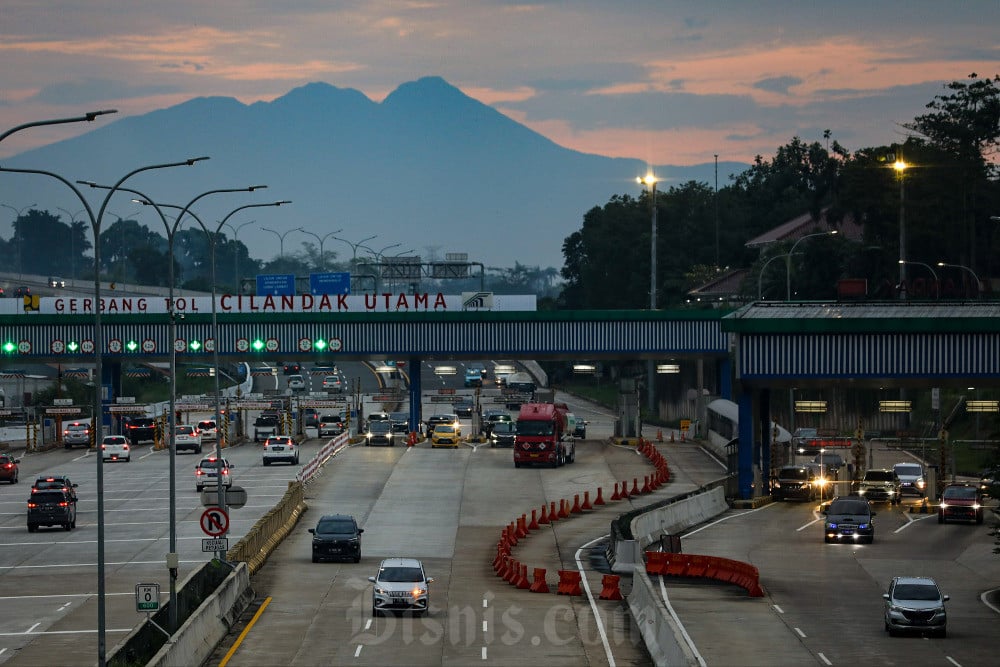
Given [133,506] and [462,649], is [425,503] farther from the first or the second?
[462,649]

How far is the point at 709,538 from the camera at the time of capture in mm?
59719

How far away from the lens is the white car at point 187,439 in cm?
9425

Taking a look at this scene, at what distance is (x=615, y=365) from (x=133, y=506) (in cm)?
12749

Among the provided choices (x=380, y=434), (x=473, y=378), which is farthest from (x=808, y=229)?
(x=380, y=434)

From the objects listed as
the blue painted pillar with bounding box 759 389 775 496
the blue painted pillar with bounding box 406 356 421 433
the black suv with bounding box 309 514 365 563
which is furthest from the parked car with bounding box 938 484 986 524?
the blue painted pillar with bounding box 406 356 421 433

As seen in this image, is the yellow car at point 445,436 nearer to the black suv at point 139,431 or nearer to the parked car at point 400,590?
the black suv at point 139,431

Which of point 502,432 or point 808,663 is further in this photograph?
point 502,432

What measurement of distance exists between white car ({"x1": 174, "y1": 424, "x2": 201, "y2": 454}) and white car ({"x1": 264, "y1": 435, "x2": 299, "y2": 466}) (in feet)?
30.5

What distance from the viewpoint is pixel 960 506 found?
6688 cm

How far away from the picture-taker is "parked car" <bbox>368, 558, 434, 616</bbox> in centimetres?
4134

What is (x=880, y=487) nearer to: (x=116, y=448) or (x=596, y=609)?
(x=596, y=609)

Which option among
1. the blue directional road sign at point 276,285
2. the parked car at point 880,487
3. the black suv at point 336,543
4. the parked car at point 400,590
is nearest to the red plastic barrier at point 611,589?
the parked car at point 400,590

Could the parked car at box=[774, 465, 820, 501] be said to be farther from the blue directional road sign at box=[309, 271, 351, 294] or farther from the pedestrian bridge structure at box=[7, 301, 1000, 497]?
the blue directional road sign at box=[309, 271, 351, 294]

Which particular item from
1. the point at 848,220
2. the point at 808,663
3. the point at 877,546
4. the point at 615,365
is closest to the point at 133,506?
the point at 877,546
